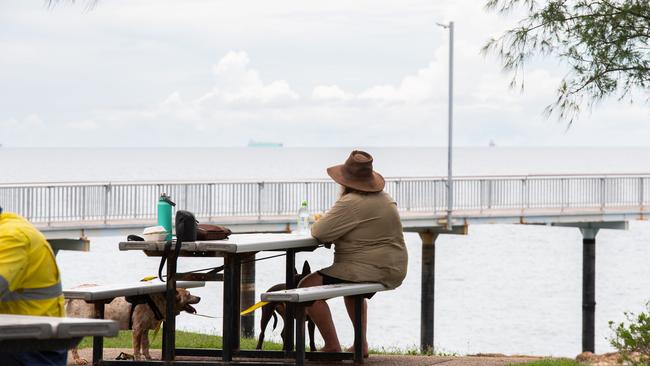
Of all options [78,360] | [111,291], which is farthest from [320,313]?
[78,360]

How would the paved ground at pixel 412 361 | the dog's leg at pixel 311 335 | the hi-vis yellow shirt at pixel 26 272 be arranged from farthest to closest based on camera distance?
the dog's leg at pixel 311 335
the paved ground at pixel 412 361
the hi-vis yellow shirt at pixel 26 272

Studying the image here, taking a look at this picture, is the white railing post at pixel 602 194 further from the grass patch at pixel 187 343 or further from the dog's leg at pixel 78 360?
the dog's leg at pixel 78 360

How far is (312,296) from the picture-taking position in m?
8.92

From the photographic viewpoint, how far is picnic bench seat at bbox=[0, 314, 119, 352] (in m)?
5.87

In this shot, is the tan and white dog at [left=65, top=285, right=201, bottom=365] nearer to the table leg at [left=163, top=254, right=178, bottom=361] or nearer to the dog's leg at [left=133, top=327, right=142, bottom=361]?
the dog's leg at [left=133, top=327, right=142, bottom=361]

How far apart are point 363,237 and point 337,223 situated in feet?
0.75

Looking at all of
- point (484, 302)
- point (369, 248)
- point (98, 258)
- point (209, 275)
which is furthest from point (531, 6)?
point (98, 258)

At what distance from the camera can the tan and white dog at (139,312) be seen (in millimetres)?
9859

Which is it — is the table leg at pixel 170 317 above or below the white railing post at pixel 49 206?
below

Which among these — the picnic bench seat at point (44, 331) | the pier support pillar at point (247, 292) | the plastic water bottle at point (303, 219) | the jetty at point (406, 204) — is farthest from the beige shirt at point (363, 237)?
the jetty at point (406, 204)

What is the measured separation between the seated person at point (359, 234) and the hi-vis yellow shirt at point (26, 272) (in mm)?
3677

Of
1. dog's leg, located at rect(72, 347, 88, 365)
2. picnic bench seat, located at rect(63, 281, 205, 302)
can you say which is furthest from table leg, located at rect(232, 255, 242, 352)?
dog's leg, located at rect(72, 347, 88, 365)

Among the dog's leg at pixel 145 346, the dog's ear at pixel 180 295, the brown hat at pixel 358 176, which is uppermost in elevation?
the brown hat at pixel 358 176

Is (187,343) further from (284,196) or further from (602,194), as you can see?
(602,194)
